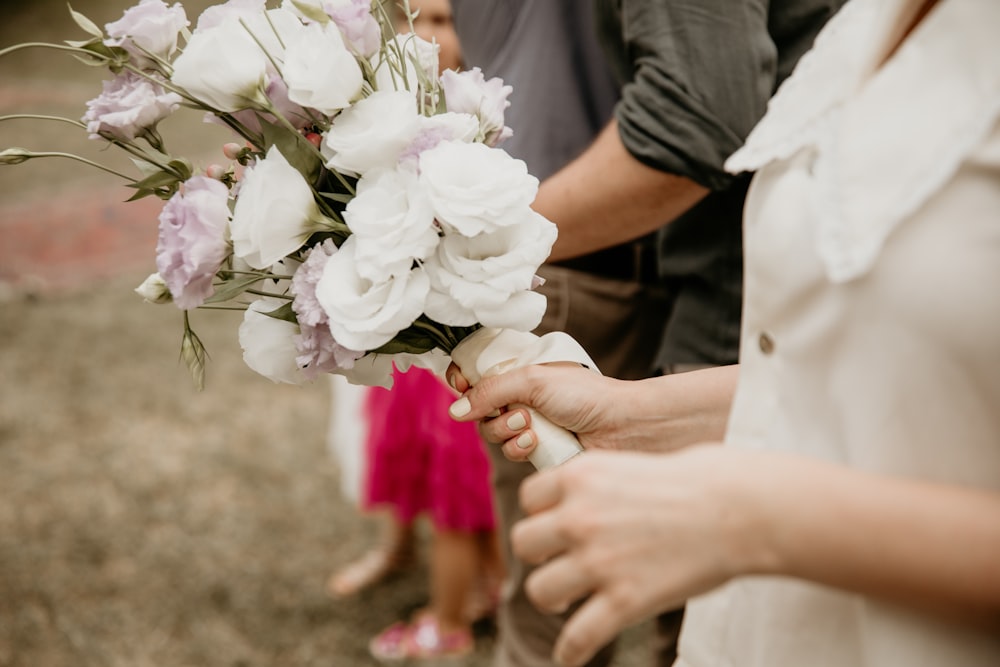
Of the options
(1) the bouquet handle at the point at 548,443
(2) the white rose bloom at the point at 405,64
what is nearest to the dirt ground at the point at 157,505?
(1) the bouquet handle at the point at 548,443

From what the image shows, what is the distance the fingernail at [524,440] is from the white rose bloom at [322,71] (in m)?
0.38

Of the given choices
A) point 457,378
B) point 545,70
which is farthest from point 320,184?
point 545,70

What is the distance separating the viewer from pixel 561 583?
66cm

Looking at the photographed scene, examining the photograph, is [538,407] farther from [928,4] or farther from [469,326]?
[928,4]

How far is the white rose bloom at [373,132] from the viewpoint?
0.84 m

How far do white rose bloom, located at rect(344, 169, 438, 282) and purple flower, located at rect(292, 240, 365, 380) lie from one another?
0.05 meters

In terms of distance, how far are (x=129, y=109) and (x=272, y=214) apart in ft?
0.61

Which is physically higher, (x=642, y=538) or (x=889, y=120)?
(x=889, y=120)

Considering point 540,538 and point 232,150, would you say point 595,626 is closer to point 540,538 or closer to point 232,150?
point 540,538

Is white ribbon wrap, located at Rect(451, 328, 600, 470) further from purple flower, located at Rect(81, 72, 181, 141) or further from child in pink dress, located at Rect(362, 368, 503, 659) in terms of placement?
child in pink dress, located at Rect(362, 368, 503, 659)

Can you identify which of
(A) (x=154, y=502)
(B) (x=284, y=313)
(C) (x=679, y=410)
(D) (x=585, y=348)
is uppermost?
(B) (x=284, y=313)

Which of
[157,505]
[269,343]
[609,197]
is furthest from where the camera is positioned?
[157,505]

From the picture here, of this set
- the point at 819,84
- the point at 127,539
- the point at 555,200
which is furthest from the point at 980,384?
the point at 127,539

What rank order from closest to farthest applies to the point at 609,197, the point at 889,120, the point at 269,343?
the point at 889,120
the point at 269,343
the point at 609,197
